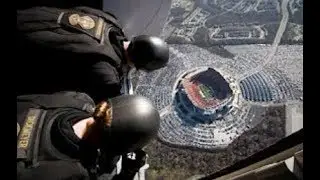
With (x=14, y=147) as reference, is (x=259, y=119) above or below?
below

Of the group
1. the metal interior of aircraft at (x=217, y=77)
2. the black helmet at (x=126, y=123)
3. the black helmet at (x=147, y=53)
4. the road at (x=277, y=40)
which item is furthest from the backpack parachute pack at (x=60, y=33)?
the road at (x=277, y=40)

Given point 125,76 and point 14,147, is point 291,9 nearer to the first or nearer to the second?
point 125,76

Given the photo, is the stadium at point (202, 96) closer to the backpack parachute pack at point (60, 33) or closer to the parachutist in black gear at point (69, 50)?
the parachutist in black gear at point (69, 50)

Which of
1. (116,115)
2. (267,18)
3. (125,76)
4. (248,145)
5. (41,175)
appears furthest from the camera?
→ (267,18)

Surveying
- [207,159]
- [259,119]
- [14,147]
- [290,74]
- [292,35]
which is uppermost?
[14,147]

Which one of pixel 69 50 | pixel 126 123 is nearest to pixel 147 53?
pixel 69 50

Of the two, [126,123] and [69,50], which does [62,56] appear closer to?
[69,50]
